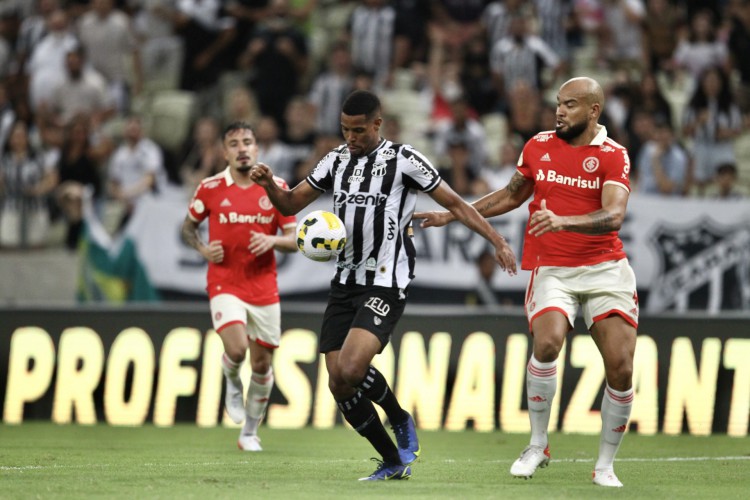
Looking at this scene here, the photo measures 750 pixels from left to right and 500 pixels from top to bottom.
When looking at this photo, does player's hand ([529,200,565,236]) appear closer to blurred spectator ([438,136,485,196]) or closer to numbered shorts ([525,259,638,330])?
numbered shorts ([525,259,638,330])

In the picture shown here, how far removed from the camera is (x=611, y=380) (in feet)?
28.7

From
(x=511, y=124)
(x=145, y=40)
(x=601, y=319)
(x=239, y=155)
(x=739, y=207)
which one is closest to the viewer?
(x=601, y=319)

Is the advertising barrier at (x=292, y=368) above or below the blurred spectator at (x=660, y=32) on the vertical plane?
below

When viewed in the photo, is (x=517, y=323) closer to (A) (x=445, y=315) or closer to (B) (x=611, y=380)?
(A) (x=445, y=315)

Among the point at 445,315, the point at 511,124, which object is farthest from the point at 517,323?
the point at 511,124

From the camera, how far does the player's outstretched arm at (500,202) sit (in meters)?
9.20

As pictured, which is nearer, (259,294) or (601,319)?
(601,319)

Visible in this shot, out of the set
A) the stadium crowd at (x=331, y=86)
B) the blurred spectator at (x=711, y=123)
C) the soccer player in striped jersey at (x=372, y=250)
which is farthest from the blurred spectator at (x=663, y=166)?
the soccer player in striped jersey at (x=372, y=250)

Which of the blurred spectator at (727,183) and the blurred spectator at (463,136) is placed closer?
the blurred spectator at (727,183)

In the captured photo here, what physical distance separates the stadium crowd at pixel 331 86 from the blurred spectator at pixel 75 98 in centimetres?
3

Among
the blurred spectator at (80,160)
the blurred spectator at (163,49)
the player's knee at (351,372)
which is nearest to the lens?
the player's knee at (351,372)

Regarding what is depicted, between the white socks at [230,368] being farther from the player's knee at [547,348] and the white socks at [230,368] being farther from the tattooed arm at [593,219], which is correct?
the tattooed arm at [593,219]

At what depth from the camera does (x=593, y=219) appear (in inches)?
329

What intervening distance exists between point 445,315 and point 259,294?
323 centimetres
